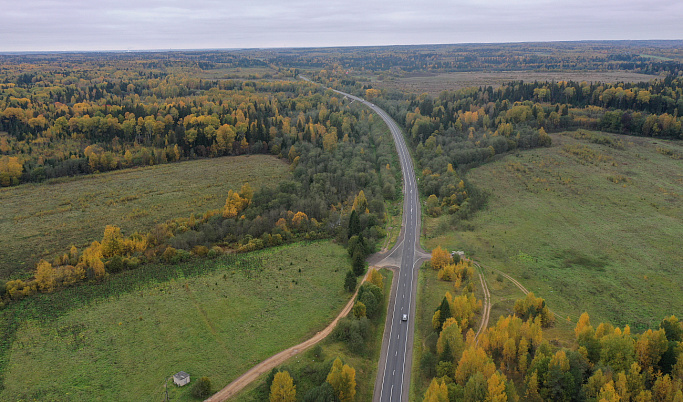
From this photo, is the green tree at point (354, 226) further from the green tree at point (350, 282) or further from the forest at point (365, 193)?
the green tree at point (350, 282)

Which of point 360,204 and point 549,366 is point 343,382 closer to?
point 549,366

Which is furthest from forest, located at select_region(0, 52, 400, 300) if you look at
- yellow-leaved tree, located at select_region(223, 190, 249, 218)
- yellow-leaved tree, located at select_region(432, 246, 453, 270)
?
yellow-leaved tree, located at select_region(432, 246, 453, 270)

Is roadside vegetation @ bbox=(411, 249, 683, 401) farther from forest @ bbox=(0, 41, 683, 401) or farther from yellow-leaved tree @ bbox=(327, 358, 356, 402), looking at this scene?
yellow-leaved tree @ bbox=(327, 358, 356, 402)

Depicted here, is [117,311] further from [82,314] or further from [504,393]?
[504,393]

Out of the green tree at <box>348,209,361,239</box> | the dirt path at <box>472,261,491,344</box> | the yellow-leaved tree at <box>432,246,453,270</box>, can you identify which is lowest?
the dirt path at <box>472,261,491,344</box>

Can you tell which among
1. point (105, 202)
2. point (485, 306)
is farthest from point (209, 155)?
point (485, 306)

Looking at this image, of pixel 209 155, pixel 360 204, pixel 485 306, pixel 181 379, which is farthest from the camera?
pixel 209 155
